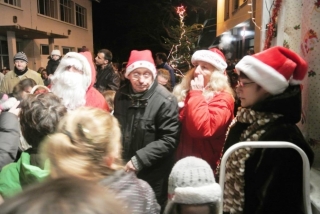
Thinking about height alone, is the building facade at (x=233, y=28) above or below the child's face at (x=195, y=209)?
above

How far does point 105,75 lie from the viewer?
6.45m

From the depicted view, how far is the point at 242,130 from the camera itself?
2240 millimetres

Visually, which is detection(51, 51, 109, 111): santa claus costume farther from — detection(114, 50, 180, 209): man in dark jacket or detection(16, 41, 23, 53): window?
detection(16, 41, 23, 53): window

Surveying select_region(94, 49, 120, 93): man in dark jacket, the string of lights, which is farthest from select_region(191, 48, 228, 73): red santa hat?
the string of lights

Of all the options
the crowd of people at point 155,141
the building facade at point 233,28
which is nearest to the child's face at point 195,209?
the crowd of people at point 155,141

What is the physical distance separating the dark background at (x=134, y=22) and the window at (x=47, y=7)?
700 centimetres

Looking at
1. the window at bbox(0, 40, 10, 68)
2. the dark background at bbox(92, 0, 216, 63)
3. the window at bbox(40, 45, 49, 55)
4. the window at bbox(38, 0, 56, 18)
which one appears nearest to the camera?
the window at bbox(0, 40, 10, 68)

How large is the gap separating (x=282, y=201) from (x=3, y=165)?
5.77 feet

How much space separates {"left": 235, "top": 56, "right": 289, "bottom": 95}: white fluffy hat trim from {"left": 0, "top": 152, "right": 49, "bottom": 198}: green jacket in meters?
1.40

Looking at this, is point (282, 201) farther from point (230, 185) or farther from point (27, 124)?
point (27, 124)

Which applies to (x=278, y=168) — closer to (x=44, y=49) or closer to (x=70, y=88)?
(x=70, y=88)

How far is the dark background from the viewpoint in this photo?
85.1 ft

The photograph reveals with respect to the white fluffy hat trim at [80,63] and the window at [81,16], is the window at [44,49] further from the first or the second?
the white fluffy hat trim at [80,63]

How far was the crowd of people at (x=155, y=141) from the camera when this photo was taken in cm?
146
